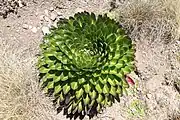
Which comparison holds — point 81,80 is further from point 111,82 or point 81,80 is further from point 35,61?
point 35,61

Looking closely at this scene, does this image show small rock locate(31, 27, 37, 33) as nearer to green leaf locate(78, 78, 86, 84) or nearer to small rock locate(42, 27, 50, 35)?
small rock locate(42, 27, 50, 35)

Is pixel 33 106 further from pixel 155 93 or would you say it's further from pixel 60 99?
pixel 155 93

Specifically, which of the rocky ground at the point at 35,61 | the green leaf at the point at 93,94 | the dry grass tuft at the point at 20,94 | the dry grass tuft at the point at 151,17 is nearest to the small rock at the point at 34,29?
the rocky ground at the point at 35,61

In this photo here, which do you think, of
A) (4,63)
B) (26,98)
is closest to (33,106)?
(26,98)

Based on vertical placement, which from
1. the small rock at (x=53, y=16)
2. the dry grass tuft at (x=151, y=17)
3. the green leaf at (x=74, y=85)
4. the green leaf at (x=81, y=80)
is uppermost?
the small rock at (x=53, y=16)

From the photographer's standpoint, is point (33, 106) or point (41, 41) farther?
point (41, 41)

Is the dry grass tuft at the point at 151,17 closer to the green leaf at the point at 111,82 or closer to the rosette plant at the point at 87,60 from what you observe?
the rosette plant at the point at 87,60
